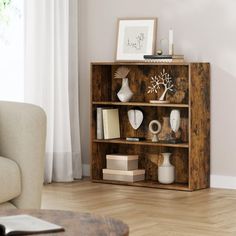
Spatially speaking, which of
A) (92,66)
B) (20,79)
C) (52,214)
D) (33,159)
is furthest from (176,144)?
(52,214)

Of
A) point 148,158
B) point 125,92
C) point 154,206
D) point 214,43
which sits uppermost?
point 214,43

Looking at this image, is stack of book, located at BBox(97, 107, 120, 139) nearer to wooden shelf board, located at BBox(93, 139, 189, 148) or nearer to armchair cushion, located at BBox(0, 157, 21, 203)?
wooden shelf board, located at BBox(93, 139, 189, 148)

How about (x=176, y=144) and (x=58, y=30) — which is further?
(x=58, y=30)

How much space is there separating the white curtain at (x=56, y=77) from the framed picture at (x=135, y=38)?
0.42 meters

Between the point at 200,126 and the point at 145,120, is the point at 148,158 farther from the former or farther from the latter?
the point at 200,126

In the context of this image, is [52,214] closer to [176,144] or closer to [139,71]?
[176,144]

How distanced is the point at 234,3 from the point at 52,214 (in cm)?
342

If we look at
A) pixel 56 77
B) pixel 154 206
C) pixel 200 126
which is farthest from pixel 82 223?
pixel 56 77

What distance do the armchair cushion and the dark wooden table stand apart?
0.89 meters

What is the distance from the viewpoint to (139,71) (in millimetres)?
5812

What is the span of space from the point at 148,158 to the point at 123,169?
0.25 m

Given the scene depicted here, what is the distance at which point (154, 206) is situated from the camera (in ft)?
15.1

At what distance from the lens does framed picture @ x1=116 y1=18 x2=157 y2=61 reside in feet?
18.6

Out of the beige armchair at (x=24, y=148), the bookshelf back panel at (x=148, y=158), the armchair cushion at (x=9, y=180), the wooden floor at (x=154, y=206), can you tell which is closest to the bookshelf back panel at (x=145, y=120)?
the bookshelf back panel at (x=148, y=158)
